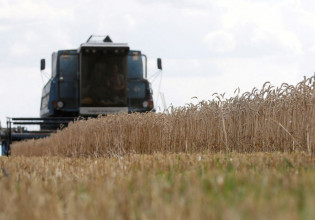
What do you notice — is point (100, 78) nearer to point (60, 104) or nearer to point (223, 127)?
point (60, 104)

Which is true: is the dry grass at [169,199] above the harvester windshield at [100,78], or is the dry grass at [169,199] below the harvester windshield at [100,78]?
below

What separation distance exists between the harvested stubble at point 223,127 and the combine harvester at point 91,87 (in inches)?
243

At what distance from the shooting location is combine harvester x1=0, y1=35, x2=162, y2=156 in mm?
19672

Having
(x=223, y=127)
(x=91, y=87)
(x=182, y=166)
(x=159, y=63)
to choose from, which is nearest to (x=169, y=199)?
(x=182, y=166)

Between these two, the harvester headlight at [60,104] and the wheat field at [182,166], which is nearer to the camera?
the wheat field at [182,166]

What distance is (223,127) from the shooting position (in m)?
9.68

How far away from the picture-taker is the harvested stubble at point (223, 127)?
28.8 ft

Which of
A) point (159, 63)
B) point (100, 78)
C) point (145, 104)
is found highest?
point (159, 63)

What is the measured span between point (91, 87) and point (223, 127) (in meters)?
10.5

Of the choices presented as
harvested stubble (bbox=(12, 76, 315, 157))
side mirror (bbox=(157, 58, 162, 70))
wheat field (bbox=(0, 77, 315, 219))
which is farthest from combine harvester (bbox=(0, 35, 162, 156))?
harvested stubble (bbox=(12, 76, 315, 157))

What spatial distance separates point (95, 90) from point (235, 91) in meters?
10.4

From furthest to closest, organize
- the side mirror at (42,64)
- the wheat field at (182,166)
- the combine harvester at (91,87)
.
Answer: the side mirror at (42,64) → the combine harvester at (91,87) → the wheat field at (182,166)

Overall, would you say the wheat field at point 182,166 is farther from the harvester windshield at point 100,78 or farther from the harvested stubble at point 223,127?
→ the harvester windshield at point 100,78

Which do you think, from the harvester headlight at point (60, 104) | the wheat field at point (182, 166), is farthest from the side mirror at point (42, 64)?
the wheat field at point (182, 166)
